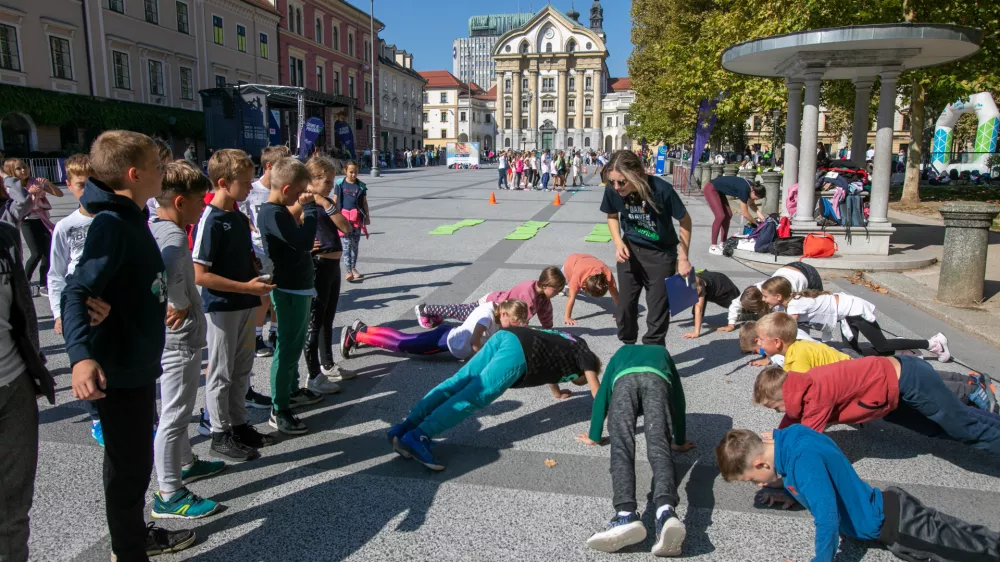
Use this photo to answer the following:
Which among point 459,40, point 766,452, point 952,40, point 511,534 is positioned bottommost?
point 511,534

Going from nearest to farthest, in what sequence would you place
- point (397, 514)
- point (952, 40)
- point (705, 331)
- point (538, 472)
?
1. point (397, 514)
2. point (538, 472)
3. point (705, 331)
4. point (952, 40)

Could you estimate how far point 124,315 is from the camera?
252cm

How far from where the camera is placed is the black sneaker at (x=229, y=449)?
3699mm

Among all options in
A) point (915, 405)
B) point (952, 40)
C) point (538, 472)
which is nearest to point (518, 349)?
point (538, 472)

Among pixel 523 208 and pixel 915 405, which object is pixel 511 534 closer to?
pixel 915 405

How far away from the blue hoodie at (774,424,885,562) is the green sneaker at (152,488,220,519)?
9.00 ft

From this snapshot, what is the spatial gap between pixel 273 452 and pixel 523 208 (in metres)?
15.7

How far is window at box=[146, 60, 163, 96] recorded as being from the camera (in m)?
34.1

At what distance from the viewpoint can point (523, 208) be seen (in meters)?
19.1

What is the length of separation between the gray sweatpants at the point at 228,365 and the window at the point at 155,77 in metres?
36.2

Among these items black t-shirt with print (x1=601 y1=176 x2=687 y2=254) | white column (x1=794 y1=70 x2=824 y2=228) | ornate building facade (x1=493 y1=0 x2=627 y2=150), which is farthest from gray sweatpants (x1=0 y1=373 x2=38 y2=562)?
ornate building facade (x1=493 y1=0 x2=627 y2=150)

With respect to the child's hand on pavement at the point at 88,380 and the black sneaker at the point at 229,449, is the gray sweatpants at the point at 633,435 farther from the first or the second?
the child's hand on pavement at the point at 88,380

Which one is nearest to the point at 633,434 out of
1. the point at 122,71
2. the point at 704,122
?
the point at 704,122

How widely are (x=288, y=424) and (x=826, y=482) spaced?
120 inches
